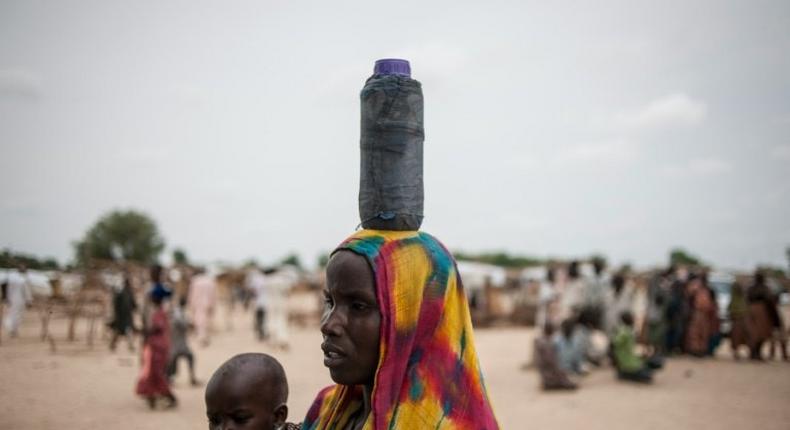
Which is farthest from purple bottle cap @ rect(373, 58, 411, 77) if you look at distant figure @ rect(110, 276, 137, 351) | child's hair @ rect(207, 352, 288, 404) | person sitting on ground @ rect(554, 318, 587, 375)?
distant figure @ rect(110, 276, 137, 351)

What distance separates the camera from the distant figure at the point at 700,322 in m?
12.5

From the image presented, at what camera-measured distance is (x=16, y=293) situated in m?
5.27

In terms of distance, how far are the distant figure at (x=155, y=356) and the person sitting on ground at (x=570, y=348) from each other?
6820 mm

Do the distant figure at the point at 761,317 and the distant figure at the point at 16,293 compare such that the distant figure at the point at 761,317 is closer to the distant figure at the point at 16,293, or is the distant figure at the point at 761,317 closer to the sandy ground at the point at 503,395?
the sandy ground at the point at 503,395

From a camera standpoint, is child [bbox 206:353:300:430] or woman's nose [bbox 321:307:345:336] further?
child [bbox 206:353:300:430]

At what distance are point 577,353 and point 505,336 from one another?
24.4 feet

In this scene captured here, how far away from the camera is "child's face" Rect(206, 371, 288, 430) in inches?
84.6

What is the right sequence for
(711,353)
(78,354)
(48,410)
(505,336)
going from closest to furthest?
(48,410) < (78,354) < (711,353) < (505,336)

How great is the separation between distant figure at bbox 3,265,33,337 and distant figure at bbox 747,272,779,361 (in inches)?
517

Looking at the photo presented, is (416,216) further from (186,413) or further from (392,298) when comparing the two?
(186,413)

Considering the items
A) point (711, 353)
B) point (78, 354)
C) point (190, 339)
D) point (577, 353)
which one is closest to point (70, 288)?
point (78, 354)

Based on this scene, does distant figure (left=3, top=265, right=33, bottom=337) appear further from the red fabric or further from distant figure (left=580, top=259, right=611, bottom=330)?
distant figure (left=580, top=259, right=611, bottom=330)

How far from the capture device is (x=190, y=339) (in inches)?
645

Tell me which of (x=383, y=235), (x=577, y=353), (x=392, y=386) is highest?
(x=383, y=235)
